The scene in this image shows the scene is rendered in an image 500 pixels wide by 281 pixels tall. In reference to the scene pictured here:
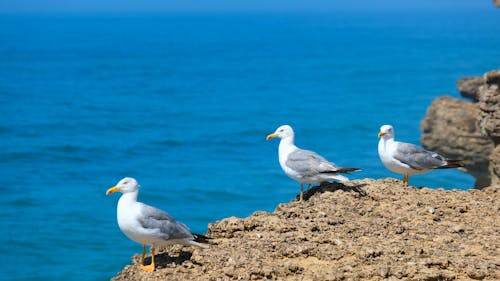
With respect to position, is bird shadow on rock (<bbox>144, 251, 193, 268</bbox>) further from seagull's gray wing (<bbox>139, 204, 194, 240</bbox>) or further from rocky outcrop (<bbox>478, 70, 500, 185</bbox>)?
rocky outcrop (<bbox>478, 70, 500, 185</bbox>)

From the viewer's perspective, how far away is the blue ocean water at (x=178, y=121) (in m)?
28.8

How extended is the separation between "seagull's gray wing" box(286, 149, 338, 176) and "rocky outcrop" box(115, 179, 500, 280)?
1.00 ft

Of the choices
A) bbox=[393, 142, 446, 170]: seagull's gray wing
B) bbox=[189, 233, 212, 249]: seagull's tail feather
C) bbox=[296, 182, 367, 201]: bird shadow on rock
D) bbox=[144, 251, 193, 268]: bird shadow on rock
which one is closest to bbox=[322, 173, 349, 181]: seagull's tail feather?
bbox=[296, 182, 367, 201]: bird shadow on rock

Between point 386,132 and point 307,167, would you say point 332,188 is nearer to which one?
point 307,167

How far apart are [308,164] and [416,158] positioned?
1824mm

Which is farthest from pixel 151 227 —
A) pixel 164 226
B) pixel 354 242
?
pixel 354 242

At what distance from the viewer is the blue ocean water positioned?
1133 inches

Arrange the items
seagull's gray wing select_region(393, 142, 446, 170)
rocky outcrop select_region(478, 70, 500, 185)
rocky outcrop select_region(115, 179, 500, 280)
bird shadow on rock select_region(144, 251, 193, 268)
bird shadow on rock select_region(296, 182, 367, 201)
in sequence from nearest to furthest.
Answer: rocky outcrop select_region(115, 179, 500, 280) < bird shadow on rock select_region(144, 251, 193, 268) < bird shadow on rock select_region(296, 182, 367, 201) < seagull's gray wing select_region(393, 142, 446, 170) < rocky outcrop select_region(478, 70, 500, 185)

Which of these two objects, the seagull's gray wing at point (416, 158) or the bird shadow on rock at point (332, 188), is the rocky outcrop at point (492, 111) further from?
the bird shadow on rock at point (332, 188)

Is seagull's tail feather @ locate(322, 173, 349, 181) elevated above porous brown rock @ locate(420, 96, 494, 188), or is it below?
below

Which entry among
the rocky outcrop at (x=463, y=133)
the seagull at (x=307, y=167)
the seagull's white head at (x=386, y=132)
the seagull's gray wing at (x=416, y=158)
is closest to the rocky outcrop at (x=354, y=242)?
the seagull at (x=307, y=167)

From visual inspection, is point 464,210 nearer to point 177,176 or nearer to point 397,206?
point 397,206

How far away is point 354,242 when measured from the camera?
8258 mm

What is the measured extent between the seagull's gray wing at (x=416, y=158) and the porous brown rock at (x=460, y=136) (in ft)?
34.6
